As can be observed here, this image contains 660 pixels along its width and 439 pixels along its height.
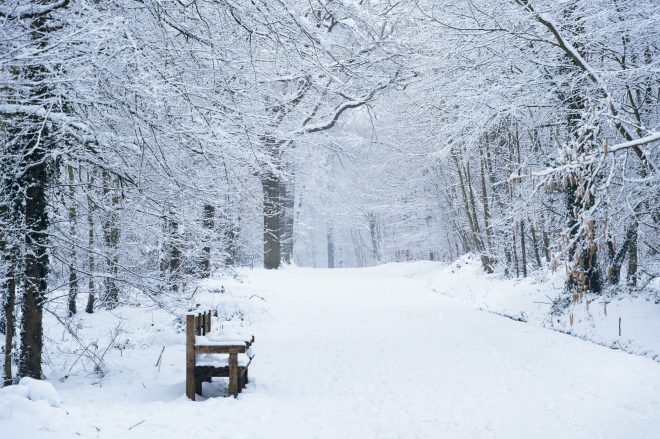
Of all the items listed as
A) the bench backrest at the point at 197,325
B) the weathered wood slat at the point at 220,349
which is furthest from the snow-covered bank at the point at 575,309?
the bench backrest at the point at 197,325

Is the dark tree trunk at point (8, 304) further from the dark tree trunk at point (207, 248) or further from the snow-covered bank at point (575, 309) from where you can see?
the snow-covered bank at point (575, 309)

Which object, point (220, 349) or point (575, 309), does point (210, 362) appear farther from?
point (575, 309)

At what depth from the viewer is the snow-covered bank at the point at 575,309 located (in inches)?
357

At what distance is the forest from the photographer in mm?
4559

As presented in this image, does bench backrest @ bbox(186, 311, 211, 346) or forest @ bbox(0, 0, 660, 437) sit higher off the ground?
forest @ bbox(0, 0, 660, 437)

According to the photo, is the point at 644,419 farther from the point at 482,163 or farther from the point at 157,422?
the point at 482,163

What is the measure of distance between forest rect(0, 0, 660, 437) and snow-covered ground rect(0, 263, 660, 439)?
1.40 ft

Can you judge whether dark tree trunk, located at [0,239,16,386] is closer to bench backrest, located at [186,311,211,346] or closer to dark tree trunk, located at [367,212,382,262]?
bench backrest, located at [186,311,211,346]

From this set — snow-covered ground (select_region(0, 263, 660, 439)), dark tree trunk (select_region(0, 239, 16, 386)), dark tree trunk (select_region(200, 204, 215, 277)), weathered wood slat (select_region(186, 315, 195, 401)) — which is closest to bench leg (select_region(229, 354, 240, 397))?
snow-covered ground (select_region(0, 263, 660, 439))

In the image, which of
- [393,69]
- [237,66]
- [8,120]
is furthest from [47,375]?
[393,69]

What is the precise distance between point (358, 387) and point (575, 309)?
6566 mm

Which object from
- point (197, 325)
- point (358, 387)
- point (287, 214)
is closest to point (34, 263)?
point (197, 325)

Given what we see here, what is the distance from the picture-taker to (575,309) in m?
11.2

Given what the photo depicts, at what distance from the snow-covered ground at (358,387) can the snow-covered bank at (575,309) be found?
40 cm
